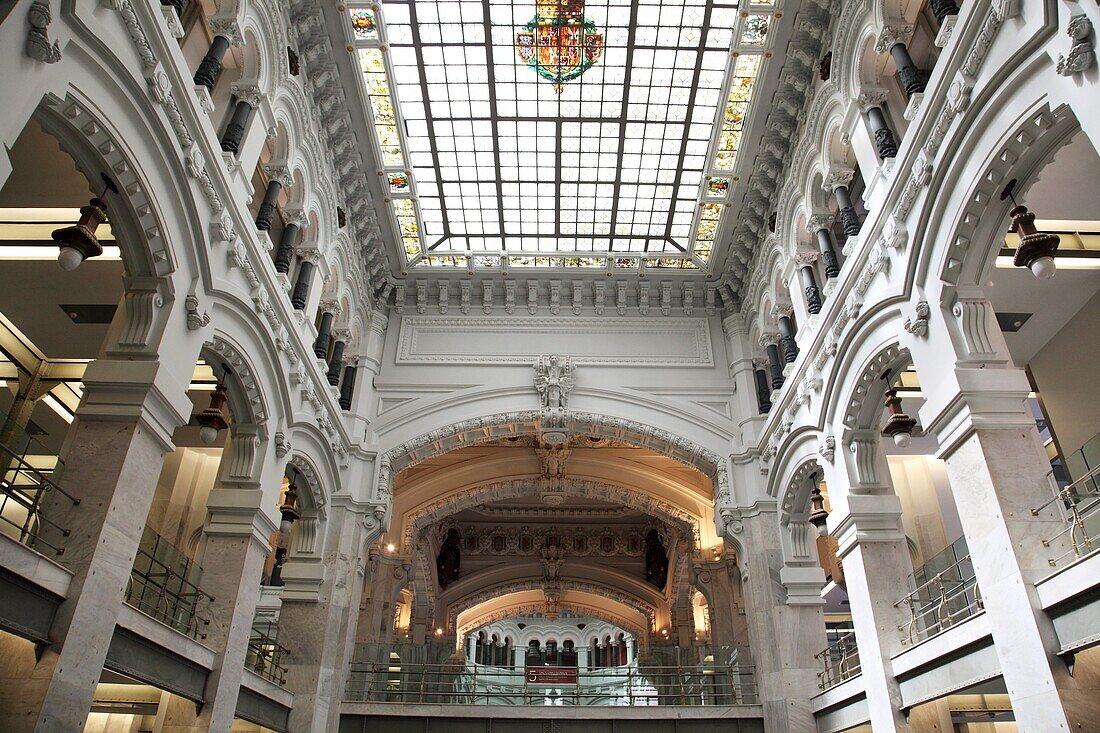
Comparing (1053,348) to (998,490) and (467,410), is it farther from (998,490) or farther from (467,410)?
(467,410)

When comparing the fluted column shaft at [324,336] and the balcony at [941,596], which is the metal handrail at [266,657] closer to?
the fluted column shaft at [324,336]

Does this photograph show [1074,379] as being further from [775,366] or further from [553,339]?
[553,339]

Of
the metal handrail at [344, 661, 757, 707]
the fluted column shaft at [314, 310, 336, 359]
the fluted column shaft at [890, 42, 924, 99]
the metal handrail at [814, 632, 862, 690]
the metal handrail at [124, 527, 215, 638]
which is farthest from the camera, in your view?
the metal handrail at [344, 661, 757, 707]

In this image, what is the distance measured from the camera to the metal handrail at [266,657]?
10.9 m

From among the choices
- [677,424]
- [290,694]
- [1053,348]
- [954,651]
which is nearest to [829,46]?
[1053,348]

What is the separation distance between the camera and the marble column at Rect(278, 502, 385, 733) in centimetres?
1124

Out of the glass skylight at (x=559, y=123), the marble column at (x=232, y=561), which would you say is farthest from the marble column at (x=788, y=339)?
the marble column at (x=232, y=561)

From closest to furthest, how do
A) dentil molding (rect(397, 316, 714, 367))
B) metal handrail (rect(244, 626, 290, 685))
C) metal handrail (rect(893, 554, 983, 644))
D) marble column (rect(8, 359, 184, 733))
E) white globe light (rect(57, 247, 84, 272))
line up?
1. white globe light (rect(57, 247, 84, 272))
2. marble column (rect(8, 359, 184, 733))
3. metal handrail (rect(893, 554, 983, 644))
4. metal handrail (rect(244, 626, 290, 685))
5. dentil molding (rect(397, 316, 714, 367))

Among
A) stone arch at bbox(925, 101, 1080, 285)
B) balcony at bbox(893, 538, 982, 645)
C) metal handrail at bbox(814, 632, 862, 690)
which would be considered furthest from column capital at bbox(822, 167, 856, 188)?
metal handrail at bbox(814, 632, 862, 690)

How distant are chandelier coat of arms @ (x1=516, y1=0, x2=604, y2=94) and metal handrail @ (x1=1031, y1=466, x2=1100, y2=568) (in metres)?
8.56

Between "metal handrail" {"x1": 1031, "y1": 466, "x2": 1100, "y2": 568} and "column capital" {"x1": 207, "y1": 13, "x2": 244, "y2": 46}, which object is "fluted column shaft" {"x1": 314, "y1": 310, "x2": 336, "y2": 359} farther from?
"metal handrail" {"x1": 1031, "y1": 466, "x2": 1100, "y2": 568}

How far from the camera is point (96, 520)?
6.28 metres

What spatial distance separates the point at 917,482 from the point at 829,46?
8.81 metres

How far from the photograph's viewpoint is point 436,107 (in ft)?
40.7
